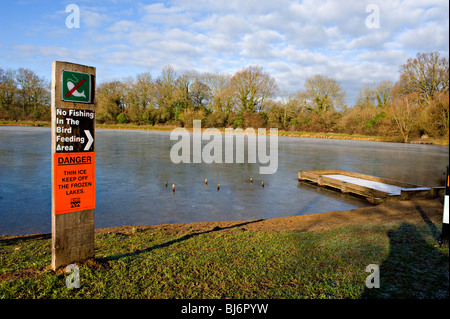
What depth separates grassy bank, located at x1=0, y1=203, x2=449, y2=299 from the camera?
11.5 ft

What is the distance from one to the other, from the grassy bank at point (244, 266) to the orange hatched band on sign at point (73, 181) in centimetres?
82

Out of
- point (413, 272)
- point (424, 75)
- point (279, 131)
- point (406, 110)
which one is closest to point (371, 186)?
point (424, 75)

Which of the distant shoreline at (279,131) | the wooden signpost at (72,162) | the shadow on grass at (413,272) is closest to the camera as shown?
the shadow on grass at (413,272)

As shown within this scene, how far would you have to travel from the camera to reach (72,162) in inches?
165

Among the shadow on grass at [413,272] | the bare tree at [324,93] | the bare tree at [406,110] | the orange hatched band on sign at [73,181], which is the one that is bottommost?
the shadow on grass at [413,272]

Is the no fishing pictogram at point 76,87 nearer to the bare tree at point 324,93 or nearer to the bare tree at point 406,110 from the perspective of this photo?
the bare tree at point 406,110

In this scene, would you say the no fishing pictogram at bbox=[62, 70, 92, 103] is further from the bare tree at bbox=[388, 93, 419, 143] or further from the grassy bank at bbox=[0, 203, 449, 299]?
the bare tree at bbox=[388, 93, 419, 143]

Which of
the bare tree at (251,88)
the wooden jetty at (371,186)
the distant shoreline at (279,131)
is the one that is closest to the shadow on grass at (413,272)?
the wooden jetty at (371,186)

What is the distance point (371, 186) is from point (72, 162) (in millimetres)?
14227

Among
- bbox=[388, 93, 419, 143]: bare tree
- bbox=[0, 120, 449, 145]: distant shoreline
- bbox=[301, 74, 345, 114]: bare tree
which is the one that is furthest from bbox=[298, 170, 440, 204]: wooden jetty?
bbox=[301, 74, 345, 114]: bare tree

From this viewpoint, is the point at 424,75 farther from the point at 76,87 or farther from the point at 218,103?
the point at 218,103

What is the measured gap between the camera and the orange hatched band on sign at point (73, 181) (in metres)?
4.06
